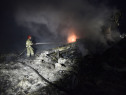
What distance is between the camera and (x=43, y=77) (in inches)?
199

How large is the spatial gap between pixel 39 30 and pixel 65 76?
11.4 meters

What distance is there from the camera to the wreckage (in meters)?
4.20

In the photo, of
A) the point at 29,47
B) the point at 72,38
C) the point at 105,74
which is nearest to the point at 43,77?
A: the point at 105,74

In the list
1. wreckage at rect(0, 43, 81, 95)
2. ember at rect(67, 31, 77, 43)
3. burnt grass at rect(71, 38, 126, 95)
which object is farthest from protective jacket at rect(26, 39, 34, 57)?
ember at rect(67, 31, 77, 43)

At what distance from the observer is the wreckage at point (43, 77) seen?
4.20 metres

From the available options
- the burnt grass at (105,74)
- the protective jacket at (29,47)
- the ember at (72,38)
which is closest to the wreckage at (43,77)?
the burnt grass at (105,74)

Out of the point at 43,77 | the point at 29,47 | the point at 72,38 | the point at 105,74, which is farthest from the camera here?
the point at 72,38

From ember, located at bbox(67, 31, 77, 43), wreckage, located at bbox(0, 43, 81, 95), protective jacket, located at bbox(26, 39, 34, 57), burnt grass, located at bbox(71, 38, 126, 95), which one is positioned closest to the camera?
burnt grass, located at bbox(71, 38, 126, 95)

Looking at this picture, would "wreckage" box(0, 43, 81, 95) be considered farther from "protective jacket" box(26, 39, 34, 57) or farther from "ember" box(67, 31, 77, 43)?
"ember" box(67, 31, 77, 43)

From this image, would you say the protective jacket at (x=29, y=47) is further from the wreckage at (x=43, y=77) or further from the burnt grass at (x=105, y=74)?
the burnt grass at (x=105, y=74)

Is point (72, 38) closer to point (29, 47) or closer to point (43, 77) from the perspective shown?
point (29, 47)

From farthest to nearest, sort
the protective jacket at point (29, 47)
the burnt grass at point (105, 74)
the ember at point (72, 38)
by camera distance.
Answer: the ember at point (72, 38)
the protective jacket at point (29, 47)
the burnt grass at point (105, 74)

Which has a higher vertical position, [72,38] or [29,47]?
[72,38]

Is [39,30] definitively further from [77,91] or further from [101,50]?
[77,91]
